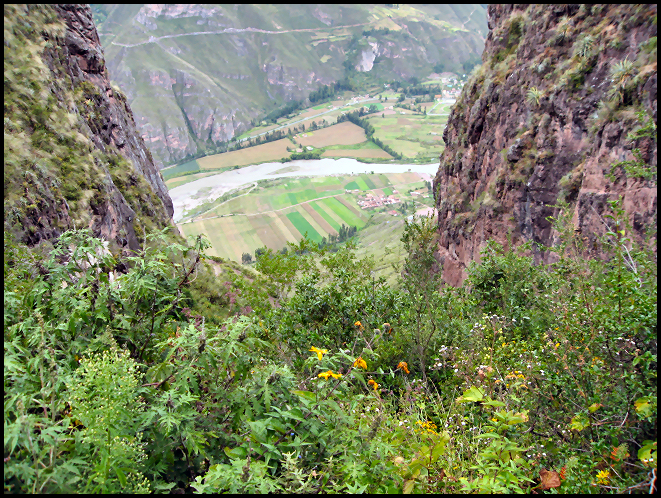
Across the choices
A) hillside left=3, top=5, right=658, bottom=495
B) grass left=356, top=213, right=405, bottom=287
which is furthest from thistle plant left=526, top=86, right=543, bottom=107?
grass left=356, top=213, right=405, bottom=287

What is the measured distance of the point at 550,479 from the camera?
448 centimetres

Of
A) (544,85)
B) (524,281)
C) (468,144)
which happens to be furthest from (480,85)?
(524,281)

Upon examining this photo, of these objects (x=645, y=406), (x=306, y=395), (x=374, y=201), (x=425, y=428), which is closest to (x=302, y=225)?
(x=374, y=201)

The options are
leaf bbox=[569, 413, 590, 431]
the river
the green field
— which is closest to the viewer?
leaf bbox=[569, 413, 590, 431]

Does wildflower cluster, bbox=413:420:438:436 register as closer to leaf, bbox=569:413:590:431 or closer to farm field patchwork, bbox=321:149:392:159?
leaf, bbox=569:413:590:431

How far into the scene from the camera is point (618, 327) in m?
5.00

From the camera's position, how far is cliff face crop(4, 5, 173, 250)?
22016mm

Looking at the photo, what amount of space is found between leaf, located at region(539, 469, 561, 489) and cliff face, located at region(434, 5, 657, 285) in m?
12.6

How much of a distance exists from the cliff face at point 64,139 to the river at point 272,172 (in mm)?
114910

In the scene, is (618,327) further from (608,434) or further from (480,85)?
(480,85)

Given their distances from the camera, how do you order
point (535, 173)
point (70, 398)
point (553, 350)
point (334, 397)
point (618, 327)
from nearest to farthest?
point (70, 398) < point (334, 397) < point (618, 327) < point (553, 350) < point (535, 173)

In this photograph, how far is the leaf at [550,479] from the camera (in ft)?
14.3

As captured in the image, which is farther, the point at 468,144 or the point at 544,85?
the point at 468,144

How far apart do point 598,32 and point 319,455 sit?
29.3 meters
